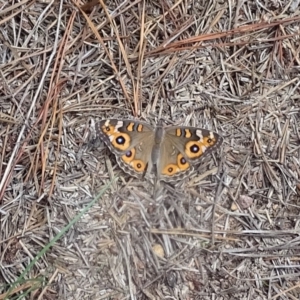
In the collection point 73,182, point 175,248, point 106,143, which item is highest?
point 106,143

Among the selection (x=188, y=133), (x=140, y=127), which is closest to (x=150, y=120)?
(x=140, y=127)

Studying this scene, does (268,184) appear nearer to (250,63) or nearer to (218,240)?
(218,240)

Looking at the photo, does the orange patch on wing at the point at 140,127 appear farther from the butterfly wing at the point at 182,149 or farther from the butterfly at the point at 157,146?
the butterfly wing at the point at 182,149

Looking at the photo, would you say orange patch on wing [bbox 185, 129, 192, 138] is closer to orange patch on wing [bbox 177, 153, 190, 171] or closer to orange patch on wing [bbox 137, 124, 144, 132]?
orange patch on wing [bbox 177, 153, 190, 171]

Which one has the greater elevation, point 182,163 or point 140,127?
point 140,127

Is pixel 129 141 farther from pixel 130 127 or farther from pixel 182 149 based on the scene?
pixel 182 149

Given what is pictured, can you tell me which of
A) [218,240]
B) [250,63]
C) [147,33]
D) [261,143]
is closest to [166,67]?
[147,33]

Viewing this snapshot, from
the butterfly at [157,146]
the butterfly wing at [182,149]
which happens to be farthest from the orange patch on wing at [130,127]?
the butterfly wing at [182,149]
